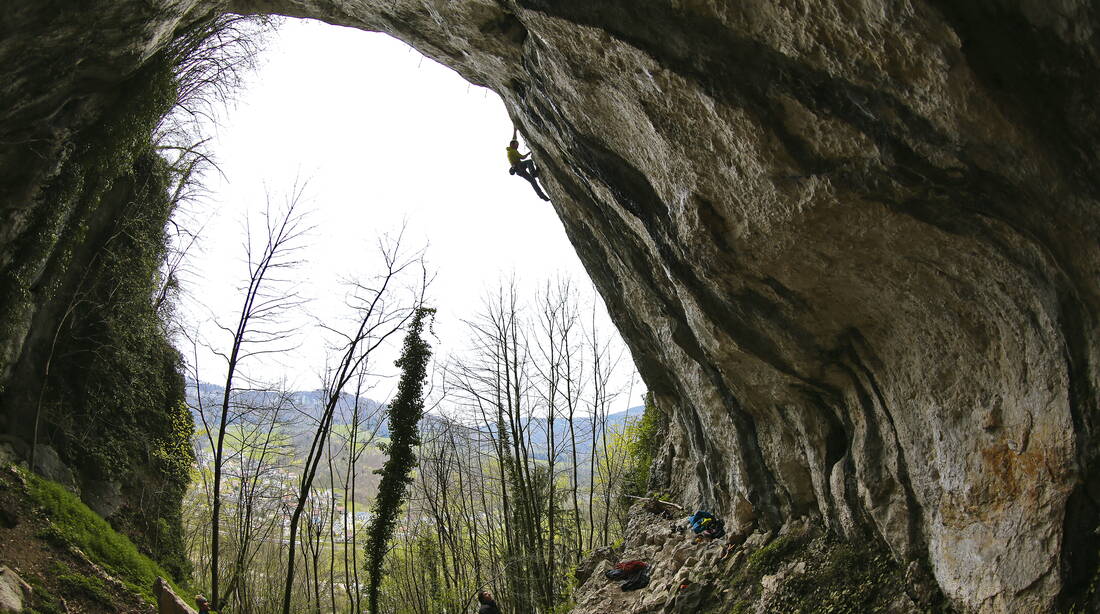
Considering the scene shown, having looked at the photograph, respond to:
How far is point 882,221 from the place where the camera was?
13.5 ft

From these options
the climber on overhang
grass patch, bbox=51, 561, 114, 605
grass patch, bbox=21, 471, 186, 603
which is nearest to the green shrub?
the climber on overhang

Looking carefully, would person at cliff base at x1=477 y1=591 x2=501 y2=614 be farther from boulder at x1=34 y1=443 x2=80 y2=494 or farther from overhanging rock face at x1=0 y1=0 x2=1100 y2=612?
boulder at x1=34 y1=443 x2=80 y2=494

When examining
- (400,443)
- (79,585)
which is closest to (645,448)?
(400,443)

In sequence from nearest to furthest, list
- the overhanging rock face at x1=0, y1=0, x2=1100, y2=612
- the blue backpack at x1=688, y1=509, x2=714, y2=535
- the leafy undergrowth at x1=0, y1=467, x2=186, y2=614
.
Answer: the overhanging rock face at x1=0, y1=0, x2=1100, y2=612
the leafy undergrowth at x1=0, y1=467, x2=186, y2=614
the blue backpack at x1=688, y1=509, x2=714, y2=535

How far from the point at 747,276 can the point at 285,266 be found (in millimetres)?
11076

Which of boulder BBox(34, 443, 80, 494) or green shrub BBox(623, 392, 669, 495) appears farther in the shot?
green shrub BBox(623, 392, 669, 495)

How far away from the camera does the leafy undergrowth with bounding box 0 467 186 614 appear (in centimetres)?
782

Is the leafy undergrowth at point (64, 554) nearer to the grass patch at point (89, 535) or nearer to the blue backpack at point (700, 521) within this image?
the grass patch at point (89, 535)

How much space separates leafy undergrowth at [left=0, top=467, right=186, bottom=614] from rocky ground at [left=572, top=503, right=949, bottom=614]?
23.9 ft

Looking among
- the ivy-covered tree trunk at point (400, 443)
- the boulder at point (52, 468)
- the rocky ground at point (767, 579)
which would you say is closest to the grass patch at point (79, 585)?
the boulder at point (52, 468)

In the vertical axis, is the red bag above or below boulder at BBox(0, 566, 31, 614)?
below

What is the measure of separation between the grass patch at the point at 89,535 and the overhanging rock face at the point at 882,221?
6727 mm

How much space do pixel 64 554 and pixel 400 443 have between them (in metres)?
7.72

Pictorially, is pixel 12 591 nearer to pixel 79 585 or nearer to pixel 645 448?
pixel 79 585
